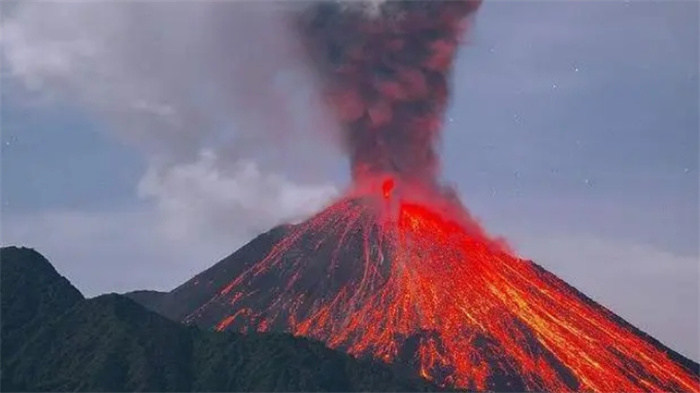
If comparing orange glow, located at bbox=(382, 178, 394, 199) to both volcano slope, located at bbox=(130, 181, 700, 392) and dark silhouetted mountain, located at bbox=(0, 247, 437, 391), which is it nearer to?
volcano slope, located at bbox=(130, 181, 700, 392)

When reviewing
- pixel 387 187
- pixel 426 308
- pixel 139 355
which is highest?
pixel 387 187

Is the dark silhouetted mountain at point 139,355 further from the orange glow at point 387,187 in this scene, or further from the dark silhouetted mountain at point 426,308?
the orange glow at point 387,187

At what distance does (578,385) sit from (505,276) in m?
16.3

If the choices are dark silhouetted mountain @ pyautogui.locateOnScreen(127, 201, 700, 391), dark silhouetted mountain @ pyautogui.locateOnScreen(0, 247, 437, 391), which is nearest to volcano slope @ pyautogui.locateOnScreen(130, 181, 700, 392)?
dark silhouetted mountain @ pyautogui.locateOnScreen(127, 201, 700, 391)

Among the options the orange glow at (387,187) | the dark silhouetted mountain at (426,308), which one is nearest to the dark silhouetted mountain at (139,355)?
the dark silhouetted mountain at (426,308)

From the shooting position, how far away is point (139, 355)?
69250 mm

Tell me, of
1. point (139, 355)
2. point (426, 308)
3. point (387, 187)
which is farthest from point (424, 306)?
point (139, 355)

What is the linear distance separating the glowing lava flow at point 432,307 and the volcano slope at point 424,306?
0.32ft

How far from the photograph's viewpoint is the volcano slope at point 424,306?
8075cm

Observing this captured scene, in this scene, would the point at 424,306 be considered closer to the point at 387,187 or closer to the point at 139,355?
the point at 387,187

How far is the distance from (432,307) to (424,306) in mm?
506

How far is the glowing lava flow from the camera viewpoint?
265ft

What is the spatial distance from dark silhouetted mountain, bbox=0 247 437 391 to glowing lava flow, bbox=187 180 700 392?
9.26 metres

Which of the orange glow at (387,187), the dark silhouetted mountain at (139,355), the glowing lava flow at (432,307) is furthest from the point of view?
the orange glow at (387,187)
